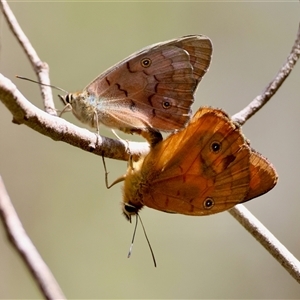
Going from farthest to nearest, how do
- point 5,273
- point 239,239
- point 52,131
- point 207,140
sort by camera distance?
point 239,239
point 5,273
point 207,140
point 52,131

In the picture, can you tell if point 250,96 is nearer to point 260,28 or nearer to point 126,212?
point 260,28

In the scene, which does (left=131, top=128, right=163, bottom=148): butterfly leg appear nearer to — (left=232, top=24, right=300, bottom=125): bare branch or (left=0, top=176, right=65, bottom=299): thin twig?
(left=232, top=24, right=300, bottom=125): bare branch

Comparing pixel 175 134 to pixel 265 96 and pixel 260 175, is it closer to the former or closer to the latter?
pixel 260 175

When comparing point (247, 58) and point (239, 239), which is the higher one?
point (247, 58)

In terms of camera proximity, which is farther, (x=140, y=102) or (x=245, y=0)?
(x=245, y=0)

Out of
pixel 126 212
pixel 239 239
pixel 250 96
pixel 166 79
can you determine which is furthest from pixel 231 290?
pixel 166 79

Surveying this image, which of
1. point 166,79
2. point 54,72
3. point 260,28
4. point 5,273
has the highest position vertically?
point 260,28

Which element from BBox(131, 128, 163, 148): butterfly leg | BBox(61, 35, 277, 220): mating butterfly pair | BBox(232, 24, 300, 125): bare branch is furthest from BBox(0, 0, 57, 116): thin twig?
BBox(232, 24, 300, 125): bare branch

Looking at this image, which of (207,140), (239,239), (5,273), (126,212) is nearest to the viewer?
(207,140)
